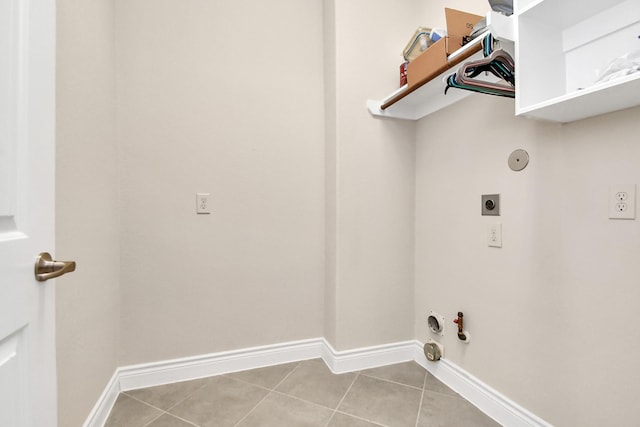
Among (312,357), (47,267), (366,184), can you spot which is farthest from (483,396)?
(47,267)

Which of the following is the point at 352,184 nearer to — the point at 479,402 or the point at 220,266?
the point at 220,266

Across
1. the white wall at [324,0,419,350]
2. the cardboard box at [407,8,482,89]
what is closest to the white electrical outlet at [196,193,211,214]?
the white wall at [324,0,419,350]

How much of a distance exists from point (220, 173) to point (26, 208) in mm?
1134

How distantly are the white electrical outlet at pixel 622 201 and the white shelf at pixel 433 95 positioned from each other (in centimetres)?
62

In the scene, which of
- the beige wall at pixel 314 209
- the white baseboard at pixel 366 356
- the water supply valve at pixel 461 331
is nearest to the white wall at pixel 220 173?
the beige wall at pixel 314 209

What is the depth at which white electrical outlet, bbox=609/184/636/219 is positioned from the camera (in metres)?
0.93

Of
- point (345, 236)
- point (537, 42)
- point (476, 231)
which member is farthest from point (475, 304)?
point (537, 42)

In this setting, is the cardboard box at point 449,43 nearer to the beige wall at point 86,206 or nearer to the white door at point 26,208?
the white door at point 26,208

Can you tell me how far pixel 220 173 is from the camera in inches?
68.6

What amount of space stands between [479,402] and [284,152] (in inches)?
67.4

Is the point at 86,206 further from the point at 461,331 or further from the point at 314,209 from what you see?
the point at 461,331

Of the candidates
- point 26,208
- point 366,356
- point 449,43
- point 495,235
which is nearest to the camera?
point 26,208

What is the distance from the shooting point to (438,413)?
1.39 m

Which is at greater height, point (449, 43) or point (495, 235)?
point (449, 43)
